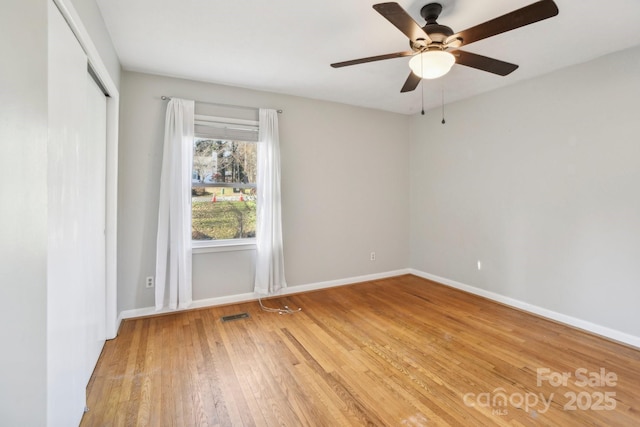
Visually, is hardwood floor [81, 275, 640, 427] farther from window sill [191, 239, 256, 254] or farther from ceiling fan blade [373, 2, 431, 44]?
ceiling fan blade [373, 2, 431, 44]

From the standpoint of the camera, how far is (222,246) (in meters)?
3.46

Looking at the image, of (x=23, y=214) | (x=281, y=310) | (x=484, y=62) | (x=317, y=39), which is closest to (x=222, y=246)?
(x=281, y=310)

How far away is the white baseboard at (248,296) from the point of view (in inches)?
121

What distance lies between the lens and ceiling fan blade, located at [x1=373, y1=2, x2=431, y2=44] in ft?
4.90

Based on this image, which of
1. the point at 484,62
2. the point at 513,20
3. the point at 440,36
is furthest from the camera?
the point at 484,62

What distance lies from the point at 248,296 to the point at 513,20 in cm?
347

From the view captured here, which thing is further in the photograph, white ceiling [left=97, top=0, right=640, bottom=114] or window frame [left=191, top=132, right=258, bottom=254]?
window frame [left=191, top=132, right=258, bottom=254]

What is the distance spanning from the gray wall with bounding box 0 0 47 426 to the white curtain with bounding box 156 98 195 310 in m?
1.98

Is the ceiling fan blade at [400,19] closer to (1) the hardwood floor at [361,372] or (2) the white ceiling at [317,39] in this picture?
(2) the white ceiling at [317,39]

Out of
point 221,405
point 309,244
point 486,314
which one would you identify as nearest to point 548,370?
point 486,314

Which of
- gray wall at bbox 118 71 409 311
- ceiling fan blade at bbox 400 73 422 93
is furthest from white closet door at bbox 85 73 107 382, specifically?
ceiling fan blade at bbox 400 73 422 93

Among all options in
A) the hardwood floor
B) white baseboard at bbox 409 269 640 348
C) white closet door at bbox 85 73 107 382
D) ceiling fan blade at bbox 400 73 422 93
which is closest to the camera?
the hardwood floor

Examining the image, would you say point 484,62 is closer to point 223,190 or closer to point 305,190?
point 305,190

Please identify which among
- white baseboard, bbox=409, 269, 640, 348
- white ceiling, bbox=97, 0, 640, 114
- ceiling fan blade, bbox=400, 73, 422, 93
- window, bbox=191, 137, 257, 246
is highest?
white ceiling, bbox=97, 0, 640, 114
